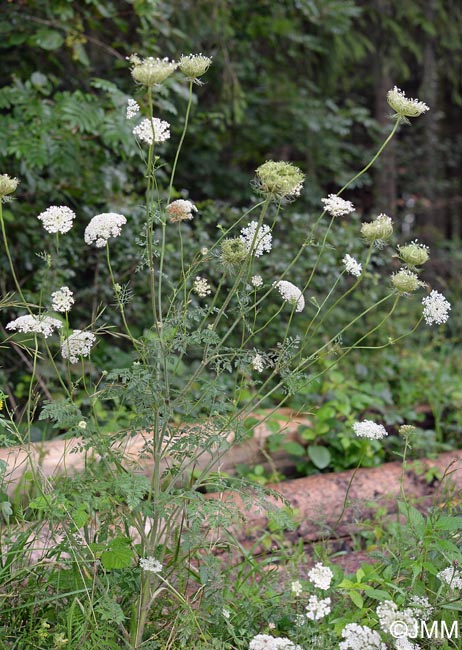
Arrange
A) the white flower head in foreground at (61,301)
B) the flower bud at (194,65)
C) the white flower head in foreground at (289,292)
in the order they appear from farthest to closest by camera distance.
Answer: the white flower head in foreground at (289,292) < the white flower head in foreground at (61,301) < the flower bud at (194,65)

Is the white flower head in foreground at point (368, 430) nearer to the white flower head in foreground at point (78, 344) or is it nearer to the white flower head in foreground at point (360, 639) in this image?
the white flower head in foreground at point (360, 639)

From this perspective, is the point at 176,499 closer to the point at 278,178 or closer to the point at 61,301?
the point at 61,301

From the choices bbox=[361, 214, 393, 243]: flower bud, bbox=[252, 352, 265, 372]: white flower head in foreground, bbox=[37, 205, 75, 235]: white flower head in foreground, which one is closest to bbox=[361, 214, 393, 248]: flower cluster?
bbox=[361, 214, 393, 243]: flower bud

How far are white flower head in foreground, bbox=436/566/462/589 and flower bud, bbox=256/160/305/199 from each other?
3.74 feet

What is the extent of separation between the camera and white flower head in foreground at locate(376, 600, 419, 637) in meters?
1.72

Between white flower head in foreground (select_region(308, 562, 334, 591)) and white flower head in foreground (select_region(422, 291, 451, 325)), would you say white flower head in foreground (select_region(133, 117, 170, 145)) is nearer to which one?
white flower head in foreground (select_region(422, 291, 451, 325))

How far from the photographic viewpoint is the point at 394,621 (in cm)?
173

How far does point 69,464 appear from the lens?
3.02 meters

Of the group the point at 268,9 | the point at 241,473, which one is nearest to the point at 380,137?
the point at 268,9

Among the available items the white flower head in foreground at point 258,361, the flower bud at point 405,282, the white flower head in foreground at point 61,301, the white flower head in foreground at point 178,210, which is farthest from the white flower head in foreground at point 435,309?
the white flower head in foreground at point 61,301

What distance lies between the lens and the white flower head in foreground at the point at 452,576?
194 cm

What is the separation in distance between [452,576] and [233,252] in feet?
3.47

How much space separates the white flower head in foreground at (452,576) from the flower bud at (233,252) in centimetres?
103

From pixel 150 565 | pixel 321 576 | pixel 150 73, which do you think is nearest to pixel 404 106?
pixel 150 73
